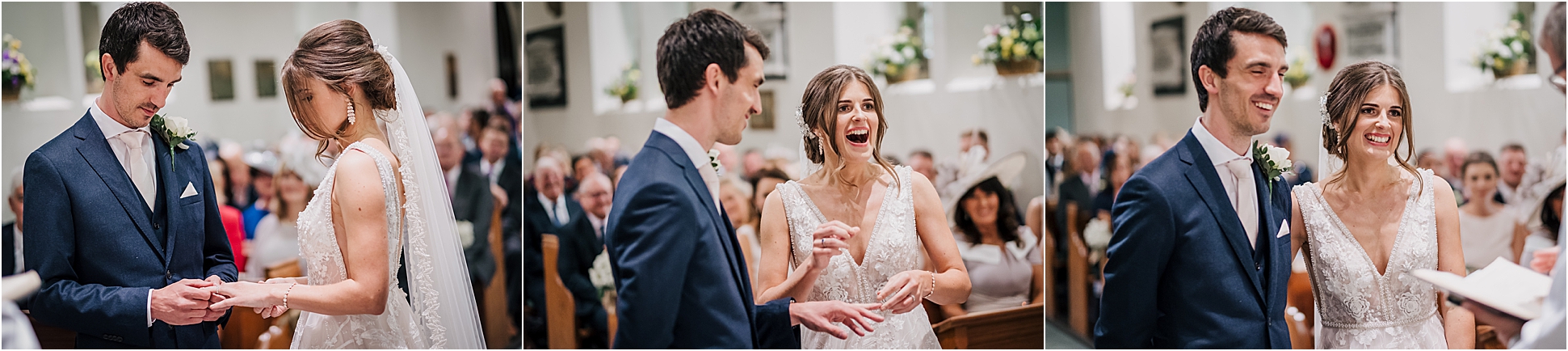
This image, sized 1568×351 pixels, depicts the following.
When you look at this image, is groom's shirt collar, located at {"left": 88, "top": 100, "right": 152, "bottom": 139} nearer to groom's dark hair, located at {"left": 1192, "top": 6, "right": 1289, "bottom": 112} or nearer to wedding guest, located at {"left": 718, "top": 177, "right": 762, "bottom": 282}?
wedding guest, located at {"left": 718, "top": 177, "right": 762, "bottom": 282}

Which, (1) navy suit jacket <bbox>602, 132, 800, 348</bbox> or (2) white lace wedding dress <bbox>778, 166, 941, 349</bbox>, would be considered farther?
(2) white lace wedding dress <bbox>778, 166, 941, 349</bbox>

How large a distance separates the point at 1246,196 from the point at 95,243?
3.52m

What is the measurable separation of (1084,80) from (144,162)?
3.46m

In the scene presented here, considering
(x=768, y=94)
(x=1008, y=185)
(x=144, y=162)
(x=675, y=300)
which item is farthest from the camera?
(x=1008, y=185)

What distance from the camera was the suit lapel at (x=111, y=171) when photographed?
2.77 meters

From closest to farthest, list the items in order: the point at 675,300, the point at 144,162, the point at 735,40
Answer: the point at 675,300
the point at 735,40
the point at 144,162

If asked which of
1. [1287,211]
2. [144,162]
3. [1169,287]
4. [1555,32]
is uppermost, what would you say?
[1555,32]

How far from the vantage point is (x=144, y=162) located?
9.38 feet

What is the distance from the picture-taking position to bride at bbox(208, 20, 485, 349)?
8.80ft

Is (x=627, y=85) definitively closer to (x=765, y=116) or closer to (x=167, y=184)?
(x=765, y=116)

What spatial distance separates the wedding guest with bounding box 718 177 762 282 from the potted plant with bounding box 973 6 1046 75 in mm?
969

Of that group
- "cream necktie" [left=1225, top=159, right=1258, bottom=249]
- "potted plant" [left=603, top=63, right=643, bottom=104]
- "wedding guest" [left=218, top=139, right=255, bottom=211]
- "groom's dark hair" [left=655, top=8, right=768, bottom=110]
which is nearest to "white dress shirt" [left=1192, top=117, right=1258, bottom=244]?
"cream necktie" [left=1225, top=159, right=1258, bottom=249]

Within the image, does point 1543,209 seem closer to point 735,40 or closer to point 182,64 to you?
point 735,40

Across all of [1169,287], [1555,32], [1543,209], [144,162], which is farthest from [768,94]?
[1543,209]
